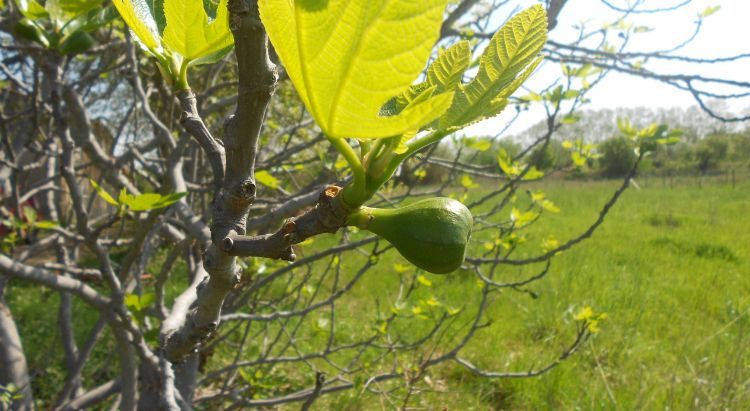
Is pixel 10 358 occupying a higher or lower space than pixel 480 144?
Answer: lower

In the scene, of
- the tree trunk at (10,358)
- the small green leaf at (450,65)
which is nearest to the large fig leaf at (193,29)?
the small green leaf at (450,65)

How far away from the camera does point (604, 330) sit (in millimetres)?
4465

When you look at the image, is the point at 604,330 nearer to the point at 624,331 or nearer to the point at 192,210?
the point at 624,331

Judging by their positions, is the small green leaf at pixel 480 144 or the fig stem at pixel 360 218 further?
the small green leaf at pixel 480 144

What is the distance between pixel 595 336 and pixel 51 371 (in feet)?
12.7

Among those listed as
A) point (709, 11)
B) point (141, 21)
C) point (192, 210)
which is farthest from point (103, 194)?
point (709, 11)

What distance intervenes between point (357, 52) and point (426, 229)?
0.21 m

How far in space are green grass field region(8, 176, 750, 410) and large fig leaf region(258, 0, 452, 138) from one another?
5.59ft

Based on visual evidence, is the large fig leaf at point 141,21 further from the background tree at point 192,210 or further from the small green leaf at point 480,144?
the small green leaf at point 480,144

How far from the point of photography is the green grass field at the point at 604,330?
3209mm

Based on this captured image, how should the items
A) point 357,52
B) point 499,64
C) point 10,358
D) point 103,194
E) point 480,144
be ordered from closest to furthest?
point 357,52 < point 499,64 < point 103,194 < point 10,358 < point 480,144

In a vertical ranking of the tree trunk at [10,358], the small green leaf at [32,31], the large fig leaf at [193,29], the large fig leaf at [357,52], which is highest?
the small green leaf at [32,31]

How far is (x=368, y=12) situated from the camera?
0.28 metres

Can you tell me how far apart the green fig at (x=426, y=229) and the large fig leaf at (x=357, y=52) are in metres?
0.15
